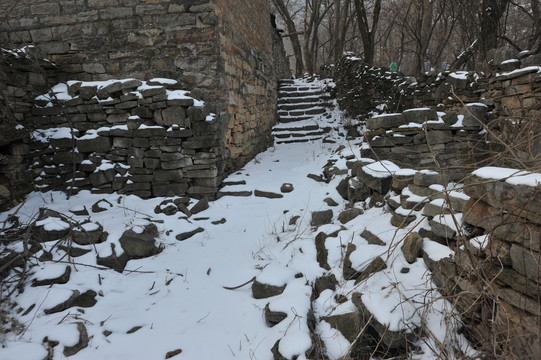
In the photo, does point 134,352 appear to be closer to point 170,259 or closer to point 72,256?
point 170,259

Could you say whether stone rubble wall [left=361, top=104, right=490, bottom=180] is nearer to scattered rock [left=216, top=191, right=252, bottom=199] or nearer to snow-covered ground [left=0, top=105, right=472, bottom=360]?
snow-covered ground [left=0, top=105, right=472, bottom=360]

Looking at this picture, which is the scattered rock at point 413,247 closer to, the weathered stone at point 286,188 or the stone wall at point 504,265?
the stone wall at point 504,265

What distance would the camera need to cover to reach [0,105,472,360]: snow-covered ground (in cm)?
210

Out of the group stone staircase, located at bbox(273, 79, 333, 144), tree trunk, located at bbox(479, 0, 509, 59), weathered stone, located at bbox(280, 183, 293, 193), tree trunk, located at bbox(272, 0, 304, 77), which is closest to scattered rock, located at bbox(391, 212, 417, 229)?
weathered stone, located at bbox(280, 183, 293, 193)

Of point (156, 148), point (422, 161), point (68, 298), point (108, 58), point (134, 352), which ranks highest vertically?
point (108, 58)

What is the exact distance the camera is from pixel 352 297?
7.47ft

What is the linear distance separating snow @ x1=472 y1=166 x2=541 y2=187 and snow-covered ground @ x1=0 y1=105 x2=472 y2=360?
646 millimetres

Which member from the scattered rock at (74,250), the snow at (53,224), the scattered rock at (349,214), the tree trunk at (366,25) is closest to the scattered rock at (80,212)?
the snow at (53,224)

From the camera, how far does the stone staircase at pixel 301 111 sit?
809cm

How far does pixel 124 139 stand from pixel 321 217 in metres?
3.18

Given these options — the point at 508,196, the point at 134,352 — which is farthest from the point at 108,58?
the point at 508,196

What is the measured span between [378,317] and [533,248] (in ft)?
3.31

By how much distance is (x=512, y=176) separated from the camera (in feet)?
5.15

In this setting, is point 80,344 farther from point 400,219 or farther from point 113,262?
point 400,219
